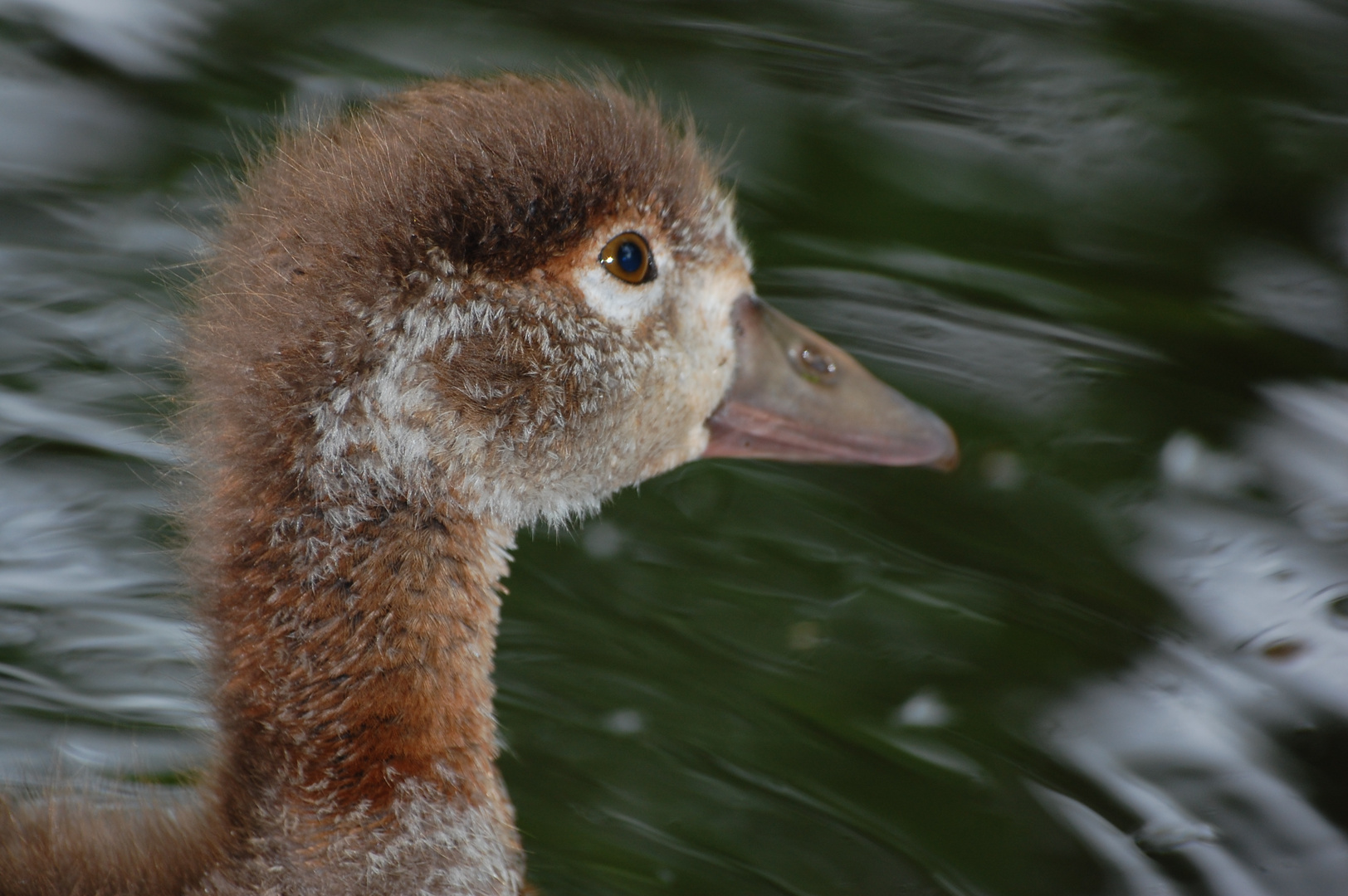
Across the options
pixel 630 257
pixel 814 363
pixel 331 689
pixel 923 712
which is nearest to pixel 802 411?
pixel 814 363

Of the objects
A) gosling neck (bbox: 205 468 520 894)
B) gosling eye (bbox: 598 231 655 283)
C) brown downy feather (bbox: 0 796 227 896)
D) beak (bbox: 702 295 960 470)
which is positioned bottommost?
brown downy feather (bbox: 0 796 227 896)

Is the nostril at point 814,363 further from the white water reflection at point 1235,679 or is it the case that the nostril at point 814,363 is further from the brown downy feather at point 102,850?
the brown downy feather at point 102,850

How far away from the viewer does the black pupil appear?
321 cm

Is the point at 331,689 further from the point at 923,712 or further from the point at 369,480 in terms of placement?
the point at 923,712

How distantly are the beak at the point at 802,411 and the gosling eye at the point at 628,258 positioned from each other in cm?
34

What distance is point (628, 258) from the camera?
3.22 m

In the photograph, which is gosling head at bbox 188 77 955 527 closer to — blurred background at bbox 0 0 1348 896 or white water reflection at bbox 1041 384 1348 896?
blurred background at bbox 0 0 1348 896

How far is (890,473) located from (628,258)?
69.0 inches

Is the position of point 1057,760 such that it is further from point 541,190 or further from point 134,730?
point 134,730

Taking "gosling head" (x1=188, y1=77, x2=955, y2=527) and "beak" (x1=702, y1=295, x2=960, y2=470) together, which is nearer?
"gosling head" (x1=188, y1=77, x2=955, y2=527)

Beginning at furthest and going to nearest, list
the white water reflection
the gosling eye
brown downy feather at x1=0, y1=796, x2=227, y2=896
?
the white water reflection < the gosling eye < brown downy feather at x1=0, y1=796, x2=227, y2=896

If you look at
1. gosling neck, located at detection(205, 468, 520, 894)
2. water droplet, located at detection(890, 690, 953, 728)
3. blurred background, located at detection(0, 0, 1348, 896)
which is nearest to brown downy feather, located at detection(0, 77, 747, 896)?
gosling neck, located at detection(205, 468, 520, 894)

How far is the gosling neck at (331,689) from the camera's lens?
2887 millimetres

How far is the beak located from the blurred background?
2.70ft
